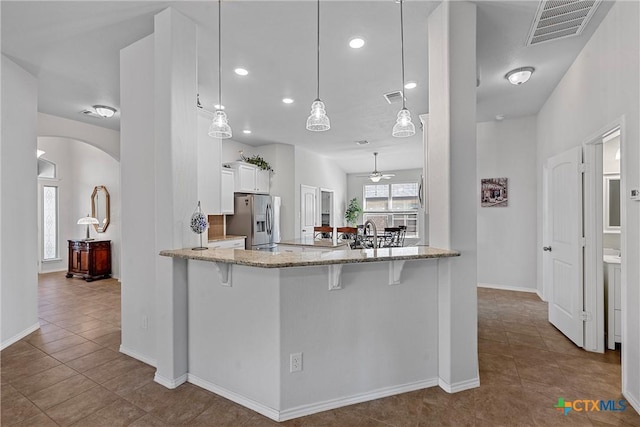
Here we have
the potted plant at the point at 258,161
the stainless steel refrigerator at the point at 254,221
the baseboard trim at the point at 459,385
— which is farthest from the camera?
the potted plant at the point at 258,161

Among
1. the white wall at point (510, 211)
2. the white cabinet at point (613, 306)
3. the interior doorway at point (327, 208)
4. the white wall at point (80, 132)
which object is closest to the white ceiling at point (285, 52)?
the white wall at point (80, 132)

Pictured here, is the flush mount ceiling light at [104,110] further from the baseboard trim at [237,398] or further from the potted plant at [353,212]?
the potted plant at [353,212]

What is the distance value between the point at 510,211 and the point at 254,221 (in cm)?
448

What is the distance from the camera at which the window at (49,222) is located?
6852mm

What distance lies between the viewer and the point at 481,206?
17.7 ft

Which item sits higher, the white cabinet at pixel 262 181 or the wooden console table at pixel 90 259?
the white cabinet at pixel 262 181

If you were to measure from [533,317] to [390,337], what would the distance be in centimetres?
275

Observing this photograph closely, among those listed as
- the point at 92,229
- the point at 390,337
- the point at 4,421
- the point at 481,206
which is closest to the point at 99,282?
the point at 92,229

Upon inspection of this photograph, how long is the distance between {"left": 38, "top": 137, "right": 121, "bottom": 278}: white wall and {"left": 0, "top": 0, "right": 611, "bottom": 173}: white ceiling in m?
2.11

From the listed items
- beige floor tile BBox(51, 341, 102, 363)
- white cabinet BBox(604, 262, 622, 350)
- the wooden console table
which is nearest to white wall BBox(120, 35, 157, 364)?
beige floor tile BBox(51, 341, 102, 363)

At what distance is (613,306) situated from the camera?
3.03m

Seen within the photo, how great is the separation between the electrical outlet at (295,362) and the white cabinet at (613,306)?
311cm

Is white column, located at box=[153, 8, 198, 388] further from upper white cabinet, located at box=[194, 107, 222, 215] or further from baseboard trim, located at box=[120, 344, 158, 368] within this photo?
upper white cabinet, located at box=[194, 107, 222, 215]

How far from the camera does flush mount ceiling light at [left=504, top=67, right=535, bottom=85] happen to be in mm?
3418
